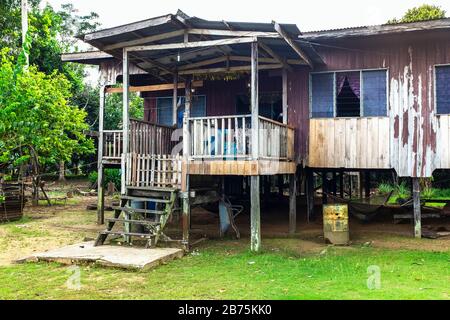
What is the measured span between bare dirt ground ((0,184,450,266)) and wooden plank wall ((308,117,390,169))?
6.01 ft

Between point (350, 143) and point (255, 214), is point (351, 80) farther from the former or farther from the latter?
point (255, 214)

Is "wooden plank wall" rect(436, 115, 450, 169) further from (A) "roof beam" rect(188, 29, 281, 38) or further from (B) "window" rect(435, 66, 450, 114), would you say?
(A) "roof beam" rect(188, 29, 281, 38)

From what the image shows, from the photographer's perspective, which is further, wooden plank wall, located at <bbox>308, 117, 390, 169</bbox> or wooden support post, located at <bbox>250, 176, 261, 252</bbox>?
wooden plank wall, located at <bbox>308, 117, 390, 169</bbox>

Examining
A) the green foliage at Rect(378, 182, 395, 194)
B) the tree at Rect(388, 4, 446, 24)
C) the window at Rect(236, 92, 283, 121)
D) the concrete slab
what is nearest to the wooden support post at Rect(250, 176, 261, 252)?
the concrete slab

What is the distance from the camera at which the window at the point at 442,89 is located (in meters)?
10.6

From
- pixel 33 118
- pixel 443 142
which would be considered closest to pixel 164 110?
pixel 33 118

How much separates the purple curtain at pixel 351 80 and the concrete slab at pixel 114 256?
598cm

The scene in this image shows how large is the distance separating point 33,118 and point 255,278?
17.1ft

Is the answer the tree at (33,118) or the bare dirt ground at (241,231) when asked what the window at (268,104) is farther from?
the tree at (33,118)

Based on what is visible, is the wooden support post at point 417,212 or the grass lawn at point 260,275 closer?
the grass lawn at point 260,275

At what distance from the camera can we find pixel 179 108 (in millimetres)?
14094

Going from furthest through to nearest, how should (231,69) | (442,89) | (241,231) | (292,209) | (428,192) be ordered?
(428,192) → (241,231) → (231,69) → (292,209) → (442,89)

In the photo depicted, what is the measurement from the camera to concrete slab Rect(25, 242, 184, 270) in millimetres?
7680

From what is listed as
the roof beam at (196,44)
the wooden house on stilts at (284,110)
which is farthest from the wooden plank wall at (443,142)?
the roof beam at (196,44)
